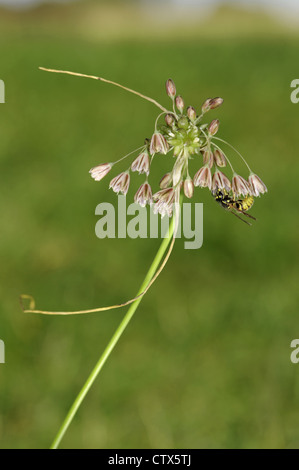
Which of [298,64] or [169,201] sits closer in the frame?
[169,201]

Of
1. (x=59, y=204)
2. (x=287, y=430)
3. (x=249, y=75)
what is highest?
(x=249, y=75)

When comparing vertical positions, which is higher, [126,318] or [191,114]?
[191,114]

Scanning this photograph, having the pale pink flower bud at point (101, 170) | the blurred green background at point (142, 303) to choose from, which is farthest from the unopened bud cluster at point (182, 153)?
the blurred green background at point (142, 303)

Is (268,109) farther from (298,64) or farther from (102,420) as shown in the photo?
(102,420)

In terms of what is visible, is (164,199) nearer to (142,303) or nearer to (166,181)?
(166,181)

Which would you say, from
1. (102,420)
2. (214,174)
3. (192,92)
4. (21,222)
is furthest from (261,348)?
(192,92)

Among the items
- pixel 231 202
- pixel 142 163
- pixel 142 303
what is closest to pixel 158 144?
pixel 142 163

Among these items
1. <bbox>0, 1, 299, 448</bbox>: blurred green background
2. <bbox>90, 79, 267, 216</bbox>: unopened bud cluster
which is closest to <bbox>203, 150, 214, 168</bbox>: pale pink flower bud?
<bbox>90, 79, 267, 216</bbox>: unopened bud cluster
